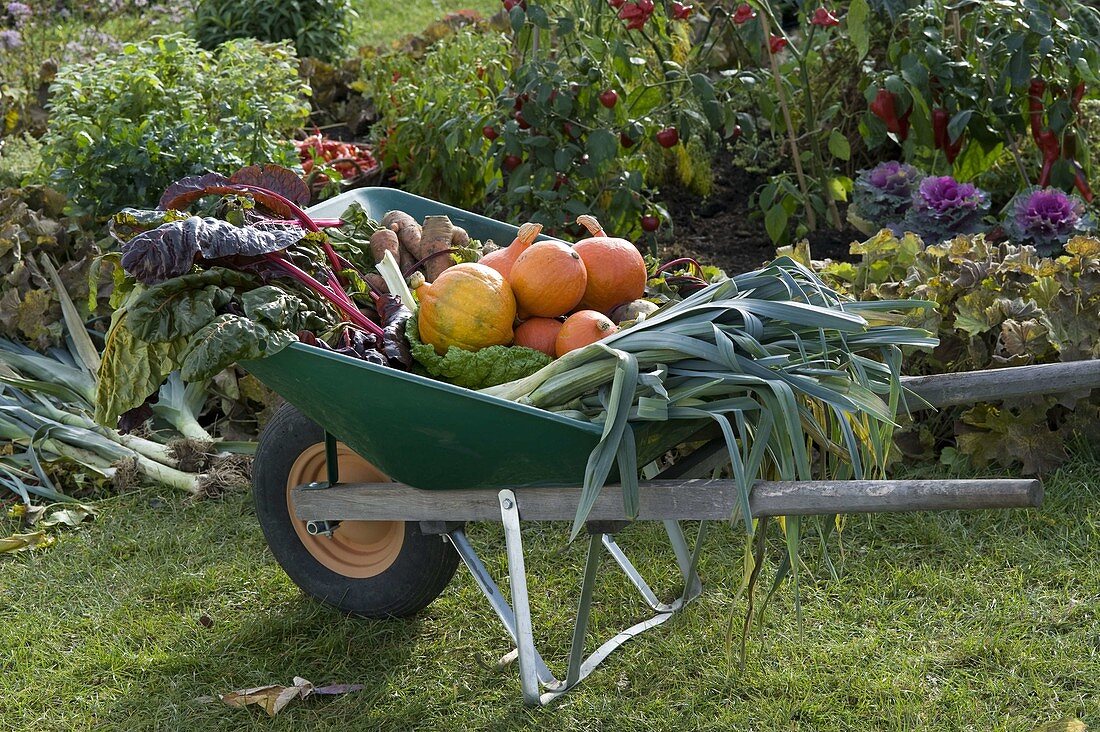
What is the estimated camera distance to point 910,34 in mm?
3883

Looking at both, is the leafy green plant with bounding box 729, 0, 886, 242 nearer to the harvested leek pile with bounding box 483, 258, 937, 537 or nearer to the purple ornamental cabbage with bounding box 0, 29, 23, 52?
the harvested leek pile with bounding box 483, 258, 937, 537

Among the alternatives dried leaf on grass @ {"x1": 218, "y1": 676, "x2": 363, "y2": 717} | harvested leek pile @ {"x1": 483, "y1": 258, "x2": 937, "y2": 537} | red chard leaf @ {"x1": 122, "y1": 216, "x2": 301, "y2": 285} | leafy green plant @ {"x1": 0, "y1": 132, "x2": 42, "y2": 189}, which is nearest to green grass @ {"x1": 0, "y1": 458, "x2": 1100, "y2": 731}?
dried leaf on grass @ {"x1": 218, "y1": 676, "x2": 363, "y2": 717}

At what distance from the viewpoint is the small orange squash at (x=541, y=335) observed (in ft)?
7.52

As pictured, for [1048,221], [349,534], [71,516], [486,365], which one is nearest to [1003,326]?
[1048,221]

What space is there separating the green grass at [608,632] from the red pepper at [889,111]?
4.48 ft

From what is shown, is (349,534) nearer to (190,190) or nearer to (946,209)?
(190,190)

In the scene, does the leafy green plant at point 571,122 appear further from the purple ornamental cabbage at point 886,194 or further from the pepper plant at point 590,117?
the purple ornamental cabbage at point 886,194

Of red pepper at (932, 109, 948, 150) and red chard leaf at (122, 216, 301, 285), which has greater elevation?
red chard leaf at (122, 216, 301, 285)

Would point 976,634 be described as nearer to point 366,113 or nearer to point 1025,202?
point 1025,202

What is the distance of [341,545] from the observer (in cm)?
269

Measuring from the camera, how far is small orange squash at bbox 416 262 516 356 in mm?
2213

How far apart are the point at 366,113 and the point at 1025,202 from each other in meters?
3.45

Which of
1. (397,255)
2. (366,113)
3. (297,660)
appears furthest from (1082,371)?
(366,113)

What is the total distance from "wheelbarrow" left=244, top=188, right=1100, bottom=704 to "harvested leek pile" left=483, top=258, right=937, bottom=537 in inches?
3.2
